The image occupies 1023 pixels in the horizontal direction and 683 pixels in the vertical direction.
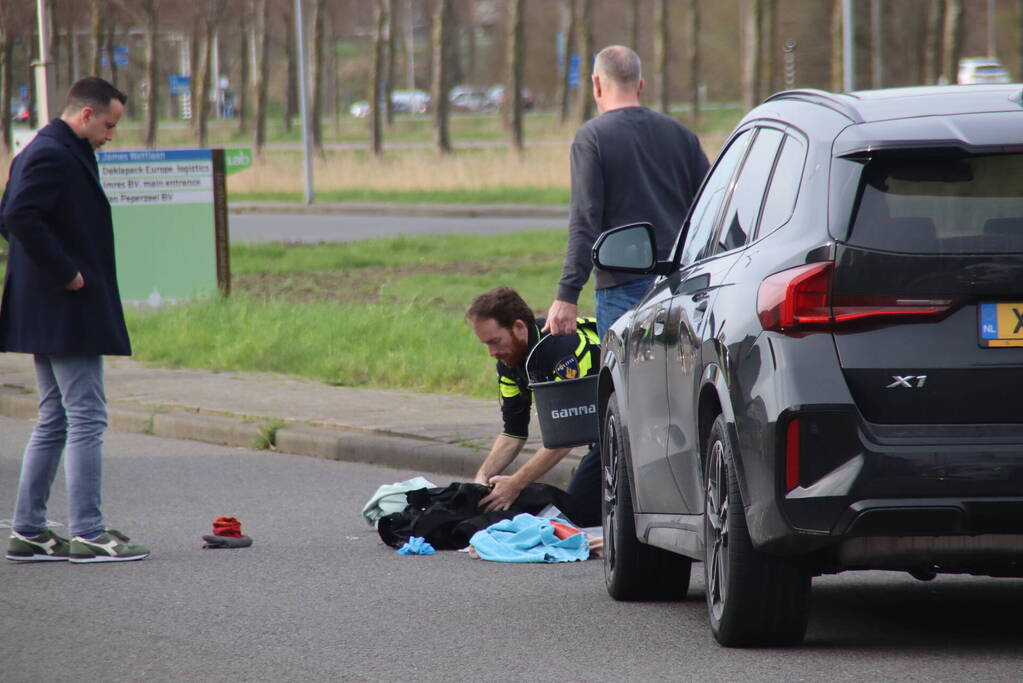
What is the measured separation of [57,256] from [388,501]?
197 cm

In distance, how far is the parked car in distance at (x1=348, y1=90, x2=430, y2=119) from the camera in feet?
389

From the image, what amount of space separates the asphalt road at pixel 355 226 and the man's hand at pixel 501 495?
68.6ft

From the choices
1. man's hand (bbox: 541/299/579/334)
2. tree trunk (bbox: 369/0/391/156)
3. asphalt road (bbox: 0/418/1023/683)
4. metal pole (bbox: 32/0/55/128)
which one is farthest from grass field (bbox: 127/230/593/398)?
tree trunk (bbox: 369/0/391/156)

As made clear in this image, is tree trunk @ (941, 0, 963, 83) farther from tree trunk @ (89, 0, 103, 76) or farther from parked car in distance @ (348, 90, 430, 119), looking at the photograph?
parked car in distance @ (348, 90, 430, 119)

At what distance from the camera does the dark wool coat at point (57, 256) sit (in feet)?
24.3

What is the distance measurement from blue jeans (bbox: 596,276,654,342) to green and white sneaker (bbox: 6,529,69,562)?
8.79 feet

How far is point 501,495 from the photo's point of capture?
311 inches

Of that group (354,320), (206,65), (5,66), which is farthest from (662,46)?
(354,320)

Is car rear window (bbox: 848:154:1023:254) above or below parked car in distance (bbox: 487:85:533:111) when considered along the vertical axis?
above

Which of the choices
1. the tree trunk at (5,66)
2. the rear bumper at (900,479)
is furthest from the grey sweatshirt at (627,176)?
the tree trunk at (5,66)

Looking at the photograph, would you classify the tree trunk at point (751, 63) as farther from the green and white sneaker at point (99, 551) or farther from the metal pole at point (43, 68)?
the green and white sneaker at point (99, 551)

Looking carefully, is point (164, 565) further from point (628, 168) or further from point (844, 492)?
point (844, 492)

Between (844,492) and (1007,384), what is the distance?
1.71 ft

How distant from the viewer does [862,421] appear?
4668 millimetres
